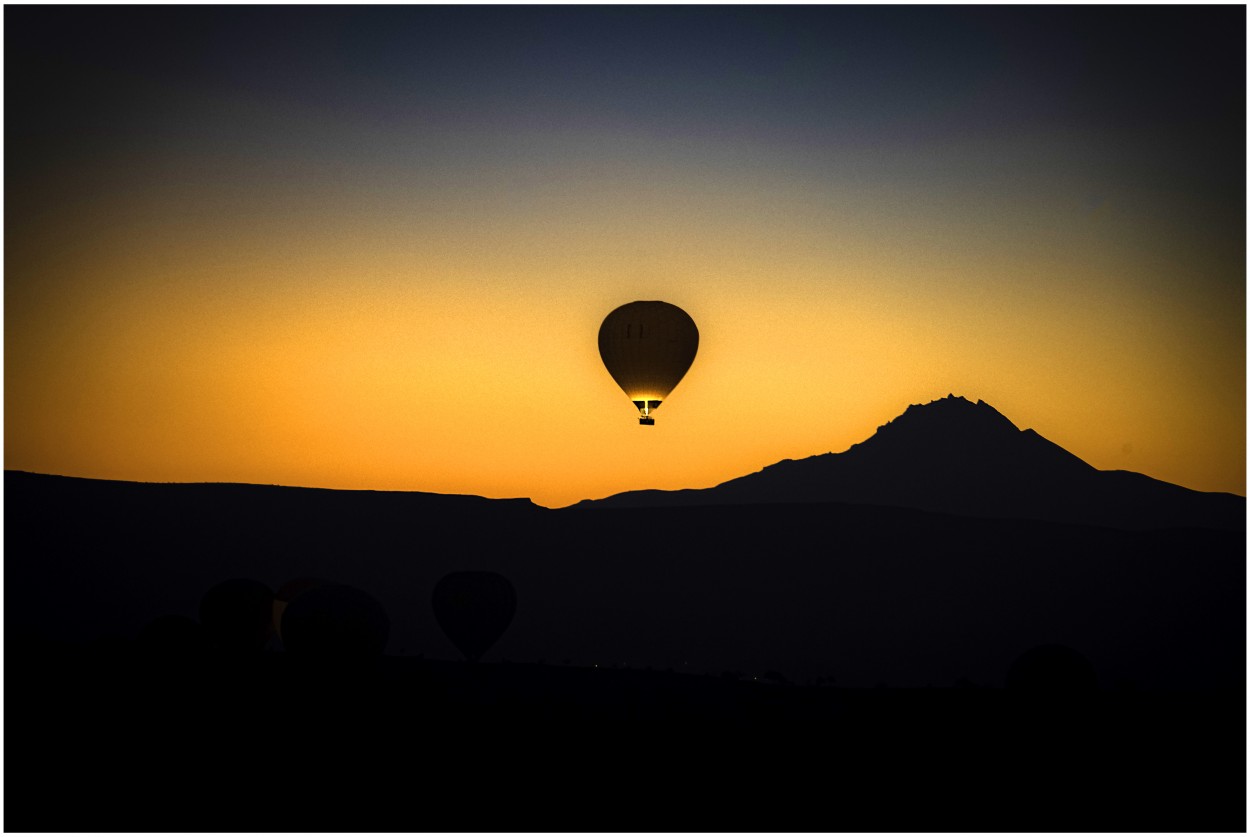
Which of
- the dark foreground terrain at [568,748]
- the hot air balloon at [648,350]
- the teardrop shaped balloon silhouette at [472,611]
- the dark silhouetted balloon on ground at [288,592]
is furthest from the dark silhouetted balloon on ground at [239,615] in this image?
the hot air balloon at [648,350]

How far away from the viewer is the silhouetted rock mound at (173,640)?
3584 cm

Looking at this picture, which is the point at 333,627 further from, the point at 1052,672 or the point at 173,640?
the point at 1052,672

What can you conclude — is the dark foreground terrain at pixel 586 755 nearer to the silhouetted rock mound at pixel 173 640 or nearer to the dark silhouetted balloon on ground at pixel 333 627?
the dark silhouetted balloon on ground at pixel 333 627

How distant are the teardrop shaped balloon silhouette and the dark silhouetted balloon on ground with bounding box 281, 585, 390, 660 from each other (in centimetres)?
1292

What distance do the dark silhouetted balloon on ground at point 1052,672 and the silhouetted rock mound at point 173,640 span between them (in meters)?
22.4

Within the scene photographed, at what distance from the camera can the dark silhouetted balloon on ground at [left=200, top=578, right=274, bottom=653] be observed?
41.7 metres

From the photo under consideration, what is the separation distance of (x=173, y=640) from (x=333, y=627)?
5.55 metres

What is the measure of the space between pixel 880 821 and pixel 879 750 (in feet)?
16.5

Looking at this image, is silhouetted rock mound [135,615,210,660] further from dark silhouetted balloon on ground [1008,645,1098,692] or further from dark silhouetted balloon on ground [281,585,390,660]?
dark silhouetted balloon on ground [1008,645,1098,692]

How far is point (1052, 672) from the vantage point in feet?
101

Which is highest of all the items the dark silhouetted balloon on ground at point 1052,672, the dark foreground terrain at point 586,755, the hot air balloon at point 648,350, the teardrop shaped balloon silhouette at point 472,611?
the hot air balloon at point 648,350

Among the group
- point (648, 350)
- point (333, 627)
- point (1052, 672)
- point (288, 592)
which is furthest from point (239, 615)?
point (1052, 672)

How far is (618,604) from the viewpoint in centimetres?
13325

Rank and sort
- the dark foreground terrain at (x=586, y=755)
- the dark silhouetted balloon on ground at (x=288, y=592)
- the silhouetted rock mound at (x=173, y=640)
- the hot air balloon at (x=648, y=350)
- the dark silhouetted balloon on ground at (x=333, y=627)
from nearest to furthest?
1. the dark foreground terrain at (x=586, y=755)
2. the dark silhouetted balloon on ground at (x=333, y=627)
3. the silhouetted rock mound at (x=173, y=640)
4. the hot air balloon at (x=648, y=350)
5. the dark silhouetted balloon on ground at (x=288, y=592)
